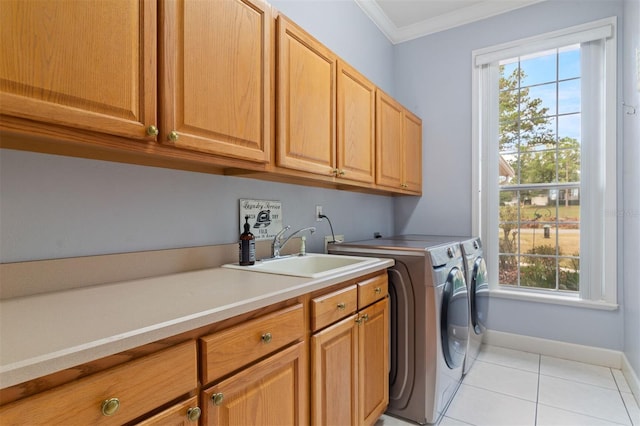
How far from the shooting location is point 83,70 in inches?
34.3

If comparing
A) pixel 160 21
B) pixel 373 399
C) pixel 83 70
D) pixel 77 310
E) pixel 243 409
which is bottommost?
pixel 373 399

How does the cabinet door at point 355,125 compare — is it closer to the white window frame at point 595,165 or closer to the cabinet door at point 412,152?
the cabinet door at point 412,152

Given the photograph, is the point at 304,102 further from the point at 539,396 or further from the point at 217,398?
the point at 539,396

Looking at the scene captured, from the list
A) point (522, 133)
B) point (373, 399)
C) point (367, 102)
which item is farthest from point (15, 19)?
point (522, 133)

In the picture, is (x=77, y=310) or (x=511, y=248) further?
(x=511, y=248)

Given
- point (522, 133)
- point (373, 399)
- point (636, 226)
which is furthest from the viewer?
point (522, 133)

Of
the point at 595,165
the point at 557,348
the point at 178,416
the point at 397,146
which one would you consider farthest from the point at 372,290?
the point at 595,165

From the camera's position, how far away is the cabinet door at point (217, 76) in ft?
3.50

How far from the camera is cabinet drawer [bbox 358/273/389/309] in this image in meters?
1.54

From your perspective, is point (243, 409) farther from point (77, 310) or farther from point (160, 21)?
point (160, 21)

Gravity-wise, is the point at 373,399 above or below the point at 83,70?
below

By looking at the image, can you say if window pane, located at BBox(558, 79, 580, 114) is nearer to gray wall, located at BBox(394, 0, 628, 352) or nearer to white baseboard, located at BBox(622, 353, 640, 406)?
gray wall, located at BBox(394, 0, 628, 352)

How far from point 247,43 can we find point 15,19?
75 centimetres

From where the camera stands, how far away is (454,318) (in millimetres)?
1920
